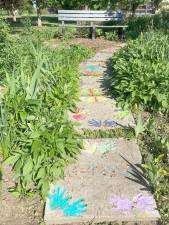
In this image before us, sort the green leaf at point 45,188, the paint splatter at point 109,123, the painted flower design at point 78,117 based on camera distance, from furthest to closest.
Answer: the painted flower design at point 78,117
the paint splatter at point 109,123
the green leaf at point 45,188

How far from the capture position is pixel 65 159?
3867 millimetres

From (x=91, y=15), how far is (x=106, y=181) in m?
9.12

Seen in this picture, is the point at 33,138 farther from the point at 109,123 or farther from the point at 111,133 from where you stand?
the point at 109,123

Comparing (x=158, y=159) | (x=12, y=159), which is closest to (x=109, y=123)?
(x=158, y=159)

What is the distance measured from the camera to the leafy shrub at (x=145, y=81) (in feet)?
16.9

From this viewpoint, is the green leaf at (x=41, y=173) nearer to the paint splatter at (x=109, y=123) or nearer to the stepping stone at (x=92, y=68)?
the paint splatter at (x=109, y=123)

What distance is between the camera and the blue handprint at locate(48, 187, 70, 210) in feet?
10.9

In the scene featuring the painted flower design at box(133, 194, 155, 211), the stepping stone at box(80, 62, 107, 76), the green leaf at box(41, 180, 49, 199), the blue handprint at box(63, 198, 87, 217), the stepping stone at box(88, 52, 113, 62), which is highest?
the stepping stone at box(88, 52, 113, 62)

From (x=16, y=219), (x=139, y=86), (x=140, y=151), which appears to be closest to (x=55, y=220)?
(x=16, y=219)

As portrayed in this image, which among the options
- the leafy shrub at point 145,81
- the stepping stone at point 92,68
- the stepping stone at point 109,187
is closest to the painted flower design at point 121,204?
the stepping stone at point 109,187

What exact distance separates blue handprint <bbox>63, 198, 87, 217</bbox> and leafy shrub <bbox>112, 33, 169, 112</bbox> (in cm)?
220

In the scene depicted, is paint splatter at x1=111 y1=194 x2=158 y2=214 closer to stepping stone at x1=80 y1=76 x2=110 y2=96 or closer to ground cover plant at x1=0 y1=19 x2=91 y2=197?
ground cover plant at x1=0 y1=19 x2=91 y2=197

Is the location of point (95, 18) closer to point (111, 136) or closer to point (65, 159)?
point (111, 136)

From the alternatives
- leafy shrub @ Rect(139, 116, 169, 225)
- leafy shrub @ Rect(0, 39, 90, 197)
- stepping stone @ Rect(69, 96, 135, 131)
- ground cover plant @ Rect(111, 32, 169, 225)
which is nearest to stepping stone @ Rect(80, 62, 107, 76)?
ground cover plant @ Rect(111, 32, 169, 225)
